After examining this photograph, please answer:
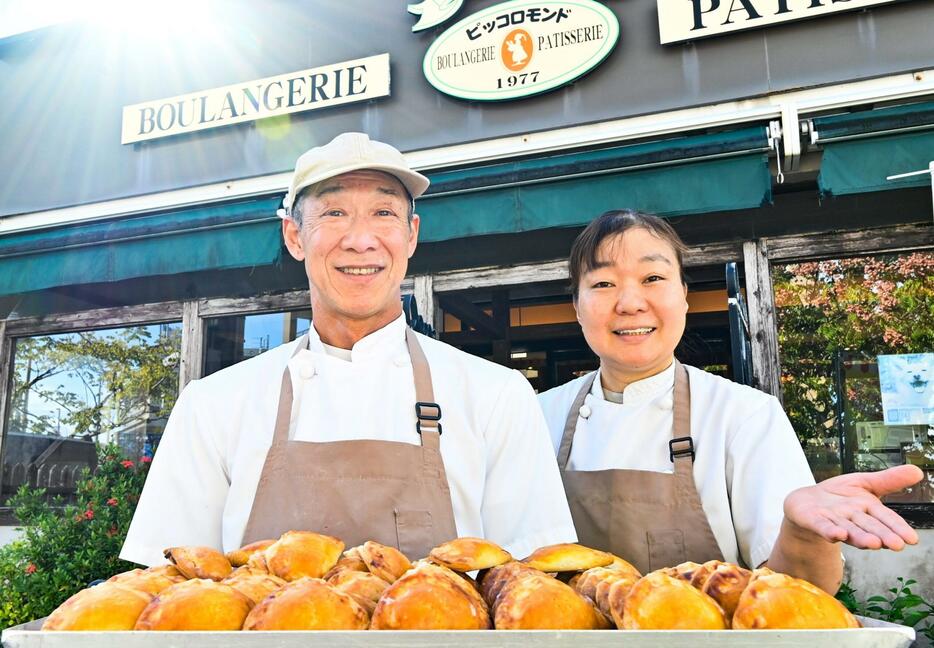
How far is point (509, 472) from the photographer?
5.81ft

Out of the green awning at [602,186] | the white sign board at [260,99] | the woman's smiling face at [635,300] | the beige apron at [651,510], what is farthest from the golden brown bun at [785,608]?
the white sign board at [260,99]

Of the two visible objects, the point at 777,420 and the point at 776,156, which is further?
the point at 776,156

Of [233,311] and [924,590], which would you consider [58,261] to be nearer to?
[233,311]

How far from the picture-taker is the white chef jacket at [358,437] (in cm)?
171

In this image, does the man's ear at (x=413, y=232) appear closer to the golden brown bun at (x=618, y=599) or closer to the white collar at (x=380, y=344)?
the white collar at (x=380, y=344)

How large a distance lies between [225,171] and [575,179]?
3.59m

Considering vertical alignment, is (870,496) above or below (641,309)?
below

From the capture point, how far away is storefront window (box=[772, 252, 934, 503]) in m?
4.44

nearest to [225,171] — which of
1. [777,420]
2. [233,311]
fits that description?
[233,311]

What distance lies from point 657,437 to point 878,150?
8.56 feet

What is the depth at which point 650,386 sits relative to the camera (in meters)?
2.14

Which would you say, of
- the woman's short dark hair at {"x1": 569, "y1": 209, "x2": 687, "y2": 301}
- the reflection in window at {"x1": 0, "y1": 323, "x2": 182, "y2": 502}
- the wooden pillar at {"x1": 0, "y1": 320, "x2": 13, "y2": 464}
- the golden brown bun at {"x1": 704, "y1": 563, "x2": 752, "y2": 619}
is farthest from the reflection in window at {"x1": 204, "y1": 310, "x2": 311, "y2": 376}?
the golden brown bun at {"x1": 704, "y1": 563, "x2": 752, "y2": 619}

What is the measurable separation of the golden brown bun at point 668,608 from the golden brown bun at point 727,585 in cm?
3

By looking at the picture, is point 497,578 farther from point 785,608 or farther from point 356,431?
point 356,431
